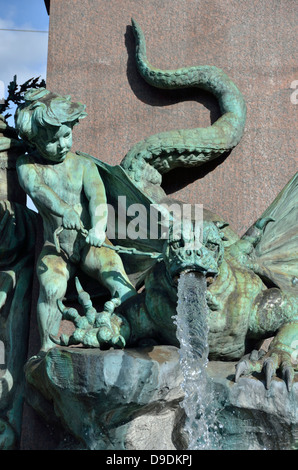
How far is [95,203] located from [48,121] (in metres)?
0.51

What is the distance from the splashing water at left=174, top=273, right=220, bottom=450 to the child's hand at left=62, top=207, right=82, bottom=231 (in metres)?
0.72

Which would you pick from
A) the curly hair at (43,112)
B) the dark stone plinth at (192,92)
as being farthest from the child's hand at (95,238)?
the dark stone plinth at (192,92)

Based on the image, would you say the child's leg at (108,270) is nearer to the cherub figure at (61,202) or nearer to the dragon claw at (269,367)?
the cherub figure at (61,202)

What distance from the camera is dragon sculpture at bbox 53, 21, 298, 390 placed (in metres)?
3.69

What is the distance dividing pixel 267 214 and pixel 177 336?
1.02m

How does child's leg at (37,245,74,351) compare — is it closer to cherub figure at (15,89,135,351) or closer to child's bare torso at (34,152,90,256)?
cherub figure at (15,89,135,351)

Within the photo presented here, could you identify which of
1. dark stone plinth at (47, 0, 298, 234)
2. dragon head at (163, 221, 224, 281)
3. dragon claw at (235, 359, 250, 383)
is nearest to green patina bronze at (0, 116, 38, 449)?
dark stone plinth at (47, 0, 298, 234)

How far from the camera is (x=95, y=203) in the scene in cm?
427

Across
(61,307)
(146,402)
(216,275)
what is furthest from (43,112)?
(146,402)

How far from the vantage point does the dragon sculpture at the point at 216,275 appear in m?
3.69

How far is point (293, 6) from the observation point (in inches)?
207

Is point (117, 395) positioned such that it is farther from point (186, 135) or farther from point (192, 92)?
point (192, 92)
